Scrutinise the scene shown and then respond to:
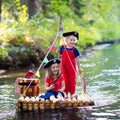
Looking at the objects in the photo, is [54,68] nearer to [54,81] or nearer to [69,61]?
[54,81]

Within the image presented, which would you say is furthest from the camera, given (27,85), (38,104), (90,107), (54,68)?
(27,85)

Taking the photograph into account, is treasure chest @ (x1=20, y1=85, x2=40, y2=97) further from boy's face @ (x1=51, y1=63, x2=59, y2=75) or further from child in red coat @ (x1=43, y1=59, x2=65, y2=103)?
boy's face @ (x1=51, y1=63, x2=59, y2=75)

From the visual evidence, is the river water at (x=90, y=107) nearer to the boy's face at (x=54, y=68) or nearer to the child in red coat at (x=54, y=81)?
the child in red coat at (x=54, y=81)

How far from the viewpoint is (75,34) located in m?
9.55

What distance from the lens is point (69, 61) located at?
9.66 metres

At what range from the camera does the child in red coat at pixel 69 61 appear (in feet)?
31.4

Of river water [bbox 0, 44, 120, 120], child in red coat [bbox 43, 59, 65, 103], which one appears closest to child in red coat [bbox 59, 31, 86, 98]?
child in red coat [bbox 43, 59, 65, 103]

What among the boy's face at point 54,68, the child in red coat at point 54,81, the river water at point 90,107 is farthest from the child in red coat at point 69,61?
the river water at point 90,107

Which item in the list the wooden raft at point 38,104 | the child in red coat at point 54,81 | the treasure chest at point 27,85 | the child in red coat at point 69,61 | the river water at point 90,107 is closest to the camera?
the river water at point 90,107

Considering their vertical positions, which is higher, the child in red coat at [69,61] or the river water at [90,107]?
the child in red coat at [69,61]

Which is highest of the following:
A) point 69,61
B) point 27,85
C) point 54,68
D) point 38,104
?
point 69,61

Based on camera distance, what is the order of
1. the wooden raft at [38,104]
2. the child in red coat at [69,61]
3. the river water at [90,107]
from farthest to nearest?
the child in red coat at [69,61], the wooden raft at [38,104], the river water at [90,107]

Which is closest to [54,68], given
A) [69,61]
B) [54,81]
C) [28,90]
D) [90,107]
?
[54,81]

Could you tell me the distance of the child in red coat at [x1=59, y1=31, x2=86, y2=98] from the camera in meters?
9.58
